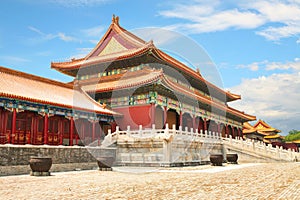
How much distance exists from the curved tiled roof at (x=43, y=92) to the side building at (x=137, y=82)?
1.62 m

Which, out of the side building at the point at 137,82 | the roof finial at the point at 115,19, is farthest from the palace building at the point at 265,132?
the roof finial at the point at 115,19

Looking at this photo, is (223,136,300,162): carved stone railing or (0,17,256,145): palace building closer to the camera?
(0,17,256,145): palace building

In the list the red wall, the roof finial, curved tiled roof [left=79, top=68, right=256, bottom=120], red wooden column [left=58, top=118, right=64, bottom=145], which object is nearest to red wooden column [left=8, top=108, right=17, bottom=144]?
red wooden column [left=58, top=118, right=64, bottom=145]

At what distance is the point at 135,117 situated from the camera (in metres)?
23.1

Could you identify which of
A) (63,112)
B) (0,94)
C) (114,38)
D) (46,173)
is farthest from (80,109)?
(114,38)

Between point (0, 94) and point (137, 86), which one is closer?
point (0, 94)

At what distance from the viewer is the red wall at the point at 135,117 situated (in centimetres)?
2272

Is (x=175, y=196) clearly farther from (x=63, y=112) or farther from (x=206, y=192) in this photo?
(x=63, y=112)

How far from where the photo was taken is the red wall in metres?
22.7

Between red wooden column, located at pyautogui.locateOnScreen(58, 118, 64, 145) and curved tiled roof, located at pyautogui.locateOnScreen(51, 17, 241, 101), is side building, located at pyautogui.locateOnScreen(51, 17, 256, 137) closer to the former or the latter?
curved tiled roof, located at pyautogui.locateOnScreen(51, 17, 241, 101)

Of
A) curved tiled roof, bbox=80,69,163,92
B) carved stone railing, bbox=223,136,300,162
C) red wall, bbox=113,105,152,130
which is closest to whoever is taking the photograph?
curved tiled roof, bbox=80,69,163,92

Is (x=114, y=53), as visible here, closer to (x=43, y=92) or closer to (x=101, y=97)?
(x=101, y=97)

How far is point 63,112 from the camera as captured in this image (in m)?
20.2

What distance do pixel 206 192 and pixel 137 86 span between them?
14.7 meters
